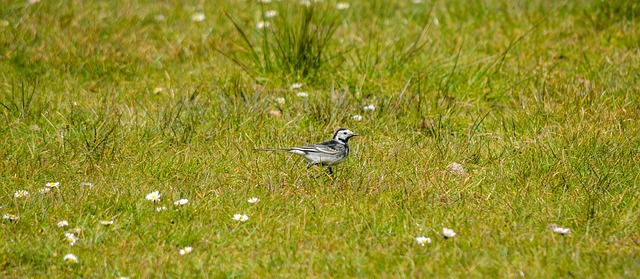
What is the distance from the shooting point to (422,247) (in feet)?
14.6

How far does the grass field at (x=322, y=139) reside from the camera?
4.42 metres

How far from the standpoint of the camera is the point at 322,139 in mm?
6270

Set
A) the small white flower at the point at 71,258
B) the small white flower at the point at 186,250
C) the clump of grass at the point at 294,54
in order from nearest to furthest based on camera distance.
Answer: the small white flower at the point at 71,258 → the small white flower at the point at 186,250 → the clump of grass at the point at 294,54

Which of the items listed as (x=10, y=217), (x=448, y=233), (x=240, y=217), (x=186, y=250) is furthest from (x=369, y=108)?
(x=10, y=217)

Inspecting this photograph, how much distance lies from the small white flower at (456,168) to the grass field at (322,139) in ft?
0.06

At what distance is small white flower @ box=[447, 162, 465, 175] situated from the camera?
5.56 metres

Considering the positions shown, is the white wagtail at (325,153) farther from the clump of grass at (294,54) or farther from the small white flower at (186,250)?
the clump of grass at (294,54)

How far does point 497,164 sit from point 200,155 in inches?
80.2

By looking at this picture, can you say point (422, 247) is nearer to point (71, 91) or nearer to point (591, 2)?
point (71, 91)

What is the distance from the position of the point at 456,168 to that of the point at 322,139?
1122mm

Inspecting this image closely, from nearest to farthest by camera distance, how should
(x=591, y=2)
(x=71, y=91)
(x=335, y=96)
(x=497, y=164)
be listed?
(x=497, y=164), (x=335, y=96), (x=71, y=91), (x=591, y=2)

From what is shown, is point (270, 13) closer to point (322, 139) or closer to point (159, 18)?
point (159, 18)

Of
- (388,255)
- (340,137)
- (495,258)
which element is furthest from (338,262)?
(340,137)

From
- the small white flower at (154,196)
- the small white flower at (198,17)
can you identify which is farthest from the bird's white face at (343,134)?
the small white flower at (198,17)
